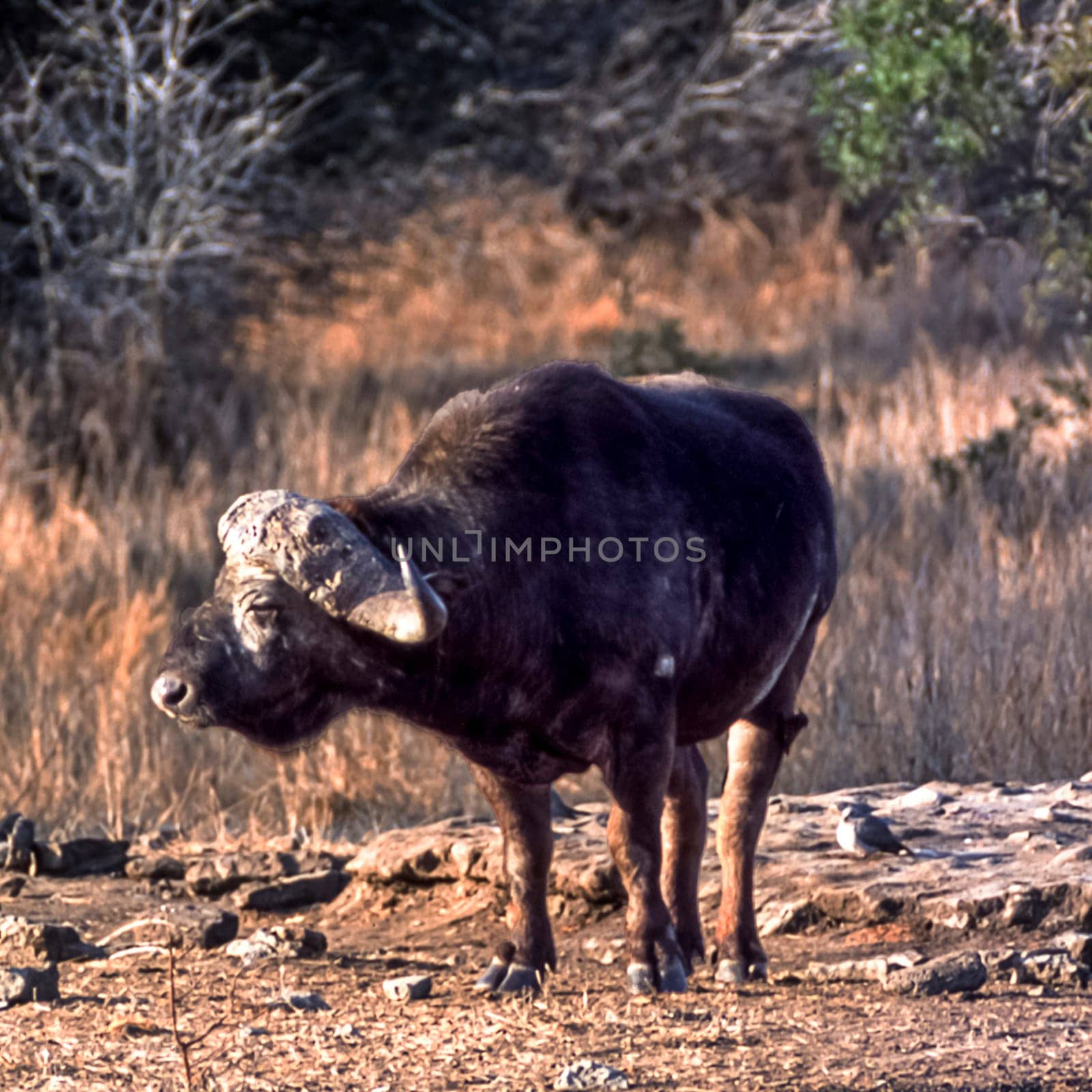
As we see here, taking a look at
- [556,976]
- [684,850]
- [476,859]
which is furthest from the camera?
[476,859]

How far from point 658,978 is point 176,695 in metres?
1.61

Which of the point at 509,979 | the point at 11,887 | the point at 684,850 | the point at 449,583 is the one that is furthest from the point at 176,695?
the point at 11,887

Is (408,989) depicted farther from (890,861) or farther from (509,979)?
(890,861)

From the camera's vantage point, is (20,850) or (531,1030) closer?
(531,1030)

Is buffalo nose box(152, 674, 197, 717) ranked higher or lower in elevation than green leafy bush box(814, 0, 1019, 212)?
lower

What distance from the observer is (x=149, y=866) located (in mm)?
7211

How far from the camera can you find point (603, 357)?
57.0 feet

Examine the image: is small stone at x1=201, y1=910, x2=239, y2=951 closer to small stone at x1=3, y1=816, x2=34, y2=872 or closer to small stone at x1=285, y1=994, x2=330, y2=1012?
small stone at x1=285, y1=994, x2=330, y2=1012

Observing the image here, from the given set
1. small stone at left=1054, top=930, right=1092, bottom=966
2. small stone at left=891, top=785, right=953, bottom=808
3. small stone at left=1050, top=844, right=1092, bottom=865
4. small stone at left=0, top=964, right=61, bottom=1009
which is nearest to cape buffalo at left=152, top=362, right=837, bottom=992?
small stone at left=1054, top=930, right=1092, bottom=966

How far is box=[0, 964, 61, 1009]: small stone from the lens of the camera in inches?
197

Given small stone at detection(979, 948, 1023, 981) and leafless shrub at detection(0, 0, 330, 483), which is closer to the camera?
small stone at detection(979, 948, 1023, 981)

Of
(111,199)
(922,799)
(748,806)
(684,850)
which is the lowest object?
(922,799)

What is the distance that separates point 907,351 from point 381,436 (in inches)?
194

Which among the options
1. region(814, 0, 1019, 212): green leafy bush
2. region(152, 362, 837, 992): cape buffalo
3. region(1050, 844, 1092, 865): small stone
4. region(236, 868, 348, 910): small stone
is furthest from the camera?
region(814, 0, 1019, 212): green leafy bush
